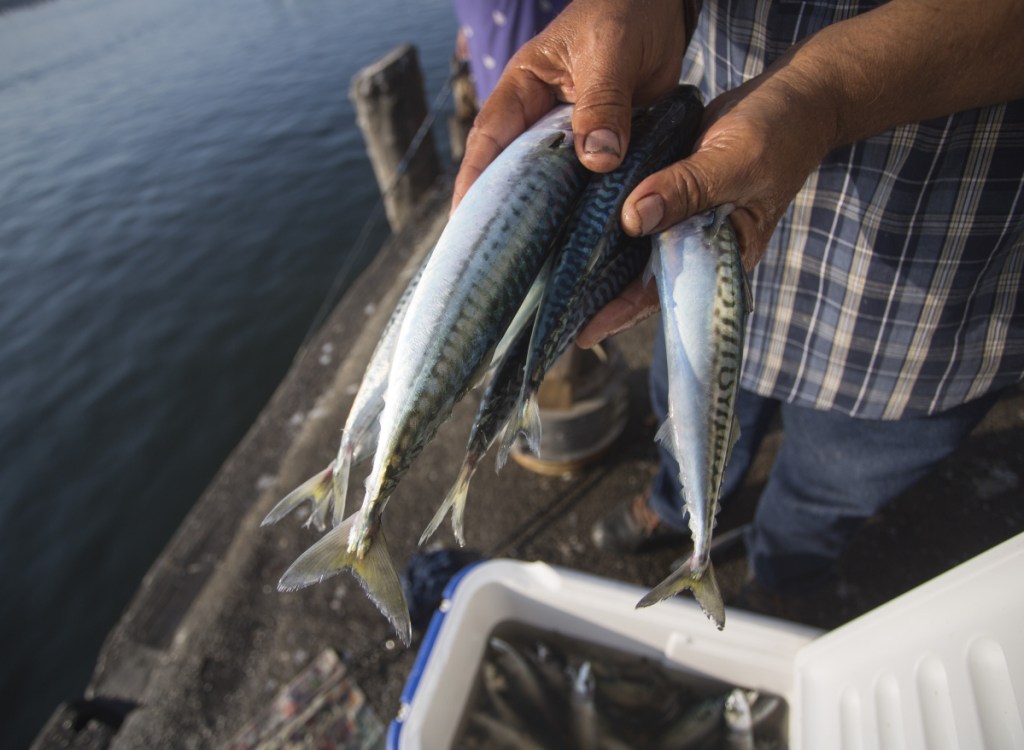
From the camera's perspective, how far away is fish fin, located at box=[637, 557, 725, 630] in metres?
1.62

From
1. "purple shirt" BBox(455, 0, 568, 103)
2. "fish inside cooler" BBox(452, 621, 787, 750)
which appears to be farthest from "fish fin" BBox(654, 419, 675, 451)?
"purple shirt" BBox(455, 0, 568, 103)

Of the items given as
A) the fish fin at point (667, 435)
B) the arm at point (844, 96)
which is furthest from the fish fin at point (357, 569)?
the arm at point (844, 96)

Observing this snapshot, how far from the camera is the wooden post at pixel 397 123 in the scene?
681cm

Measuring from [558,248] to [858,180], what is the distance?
0.94 metres

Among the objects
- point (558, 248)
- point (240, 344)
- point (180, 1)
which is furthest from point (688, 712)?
point (180, 1)

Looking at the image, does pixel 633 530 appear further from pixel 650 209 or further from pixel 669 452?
pixel 650 209

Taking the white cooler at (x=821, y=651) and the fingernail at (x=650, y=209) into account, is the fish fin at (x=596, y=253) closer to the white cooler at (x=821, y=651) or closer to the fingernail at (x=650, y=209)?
the fingernail at (x=650, y=209)

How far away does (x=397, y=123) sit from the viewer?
282 inches

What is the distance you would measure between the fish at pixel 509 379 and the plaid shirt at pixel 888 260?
2.09 ft

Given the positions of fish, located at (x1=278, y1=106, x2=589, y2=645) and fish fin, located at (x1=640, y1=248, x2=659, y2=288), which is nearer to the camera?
fish, located at (x1=278, y1=106, x2=589, y2=645)

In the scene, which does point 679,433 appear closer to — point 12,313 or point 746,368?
point 746,368

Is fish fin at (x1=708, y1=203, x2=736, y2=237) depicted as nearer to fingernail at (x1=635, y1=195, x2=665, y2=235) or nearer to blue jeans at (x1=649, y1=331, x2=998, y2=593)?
fingernail at (x1=635, y1=195, x2=665, y2=235)

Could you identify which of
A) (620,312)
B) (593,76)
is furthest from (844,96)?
(620,312)

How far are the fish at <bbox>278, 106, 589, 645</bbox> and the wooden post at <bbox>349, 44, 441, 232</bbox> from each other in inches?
204
